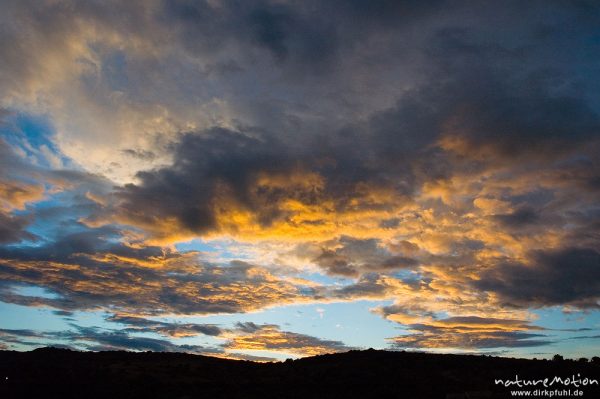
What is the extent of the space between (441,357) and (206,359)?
3381 cm

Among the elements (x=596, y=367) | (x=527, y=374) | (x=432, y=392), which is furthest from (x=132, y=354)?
(x=596, y=367)

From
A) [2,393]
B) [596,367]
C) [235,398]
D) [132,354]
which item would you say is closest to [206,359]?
[132,354]

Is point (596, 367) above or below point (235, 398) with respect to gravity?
above

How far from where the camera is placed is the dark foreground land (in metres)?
40.8

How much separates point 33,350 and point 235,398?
41.7 metres

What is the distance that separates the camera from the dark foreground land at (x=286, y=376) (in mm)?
40781

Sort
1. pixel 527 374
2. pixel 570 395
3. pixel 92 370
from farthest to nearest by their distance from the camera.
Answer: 1. pixel 92 370
2. pixel 527 374
3. pixel 570 395

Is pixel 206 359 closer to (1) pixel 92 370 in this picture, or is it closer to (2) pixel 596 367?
(1) pixel 92 370

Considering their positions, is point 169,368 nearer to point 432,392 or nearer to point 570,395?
point 432,392

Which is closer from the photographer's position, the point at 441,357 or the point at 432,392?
the point at 432,392

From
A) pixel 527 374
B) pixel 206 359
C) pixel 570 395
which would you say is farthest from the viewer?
pixel 206 359

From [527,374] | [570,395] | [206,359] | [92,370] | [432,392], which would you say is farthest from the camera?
[206,359]

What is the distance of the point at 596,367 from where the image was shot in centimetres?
4381

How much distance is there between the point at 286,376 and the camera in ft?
164
